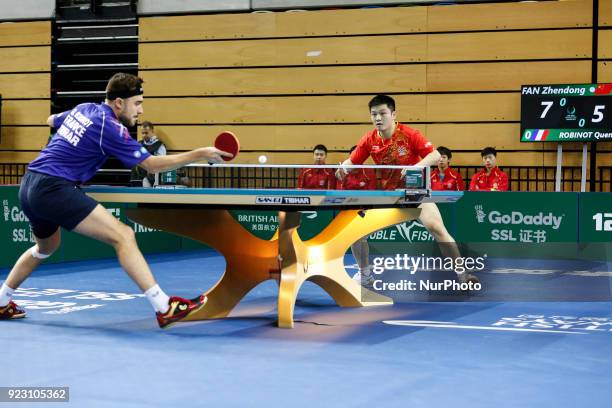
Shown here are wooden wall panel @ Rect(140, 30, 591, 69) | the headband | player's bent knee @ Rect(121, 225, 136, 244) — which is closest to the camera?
player's bent knee @ Rect(121, 225, 136, 244)

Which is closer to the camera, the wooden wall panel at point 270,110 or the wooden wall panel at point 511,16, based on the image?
the wooden wall panel at point 511,16

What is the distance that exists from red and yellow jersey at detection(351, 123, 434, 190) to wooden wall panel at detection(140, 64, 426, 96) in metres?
7.14

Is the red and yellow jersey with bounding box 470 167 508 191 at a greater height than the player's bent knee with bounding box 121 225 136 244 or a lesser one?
greater

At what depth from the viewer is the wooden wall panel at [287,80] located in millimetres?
14523

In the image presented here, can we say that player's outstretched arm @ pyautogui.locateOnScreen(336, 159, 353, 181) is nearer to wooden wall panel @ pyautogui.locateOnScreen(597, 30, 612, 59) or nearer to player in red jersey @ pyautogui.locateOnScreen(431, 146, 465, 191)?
player in red jersey @ pyautogui.locateOnScreen(431, 146, 465, 191)

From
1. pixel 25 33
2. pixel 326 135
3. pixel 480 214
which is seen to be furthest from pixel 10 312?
pixel 25 33

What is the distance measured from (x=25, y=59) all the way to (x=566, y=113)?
9699 millimetres

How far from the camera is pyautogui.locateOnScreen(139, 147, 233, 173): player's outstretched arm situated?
5234 mm

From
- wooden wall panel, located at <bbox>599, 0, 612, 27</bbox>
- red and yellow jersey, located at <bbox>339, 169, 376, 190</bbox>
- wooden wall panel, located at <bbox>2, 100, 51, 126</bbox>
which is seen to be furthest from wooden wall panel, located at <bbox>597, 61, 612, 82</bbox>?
wooden wall panel, located at <bbox>2, 100, 51, 126</bbox>

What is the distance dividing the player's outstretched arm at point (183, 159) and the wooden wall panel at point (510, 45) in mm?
9510

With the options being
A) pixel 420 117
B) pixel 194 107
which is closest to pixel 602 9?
pixel 420 117

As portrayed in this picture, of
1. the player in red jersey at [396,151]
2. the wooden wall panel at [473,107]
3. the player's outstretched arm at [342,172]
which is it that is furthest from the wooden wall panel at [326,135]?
the player's outstretched arm at [342,172]

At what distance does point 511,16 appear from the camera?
14031 mm

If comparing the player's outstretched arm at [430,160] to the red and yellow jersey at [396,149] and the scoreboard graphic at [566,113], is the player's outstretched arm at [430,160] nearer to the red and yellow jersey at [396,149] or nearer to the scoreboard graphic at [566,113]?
the red and yellow jersey at [396,149]
